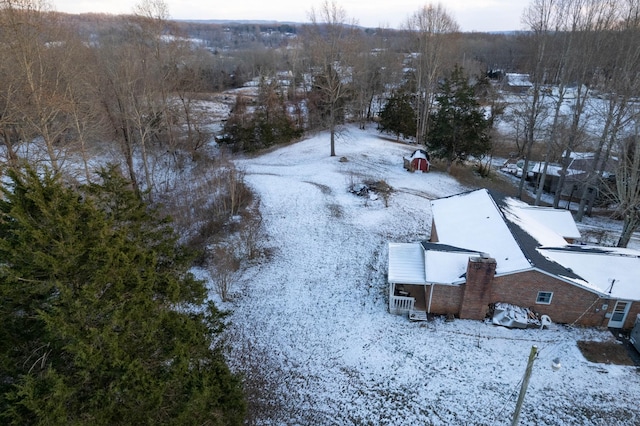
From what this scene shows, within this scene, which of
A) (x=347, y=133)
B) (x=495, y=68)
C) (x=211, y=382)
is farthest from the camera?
(x=495, y=68)

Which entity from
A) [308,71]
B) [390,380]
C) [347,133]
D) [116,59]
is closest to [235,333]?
[390,380]

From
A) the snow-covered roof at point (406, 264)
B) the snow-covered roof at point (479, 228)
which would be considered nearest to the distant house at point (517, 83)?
the snow-covered roof at point (479, 228)

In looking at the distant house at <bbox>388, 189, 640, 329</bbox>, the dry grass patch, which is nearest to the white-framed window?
the distant house at <bbox>388, 189, 640, 329</bbox>

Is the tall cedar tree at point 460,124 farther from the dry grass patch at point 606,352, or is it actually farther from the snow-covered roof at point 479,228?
the dry grass patch at point 606,352

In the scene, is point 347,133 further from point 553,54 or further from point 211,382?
point 211,382

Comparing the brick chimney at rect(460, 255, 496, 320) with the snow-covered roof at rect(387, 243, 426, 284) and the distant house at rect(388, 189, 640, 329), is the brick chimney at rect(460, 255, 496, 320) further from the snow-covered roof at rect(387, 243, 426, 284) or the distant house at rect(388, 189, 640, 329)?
the snow-covered roof at rect(387, 243, 426, 284)

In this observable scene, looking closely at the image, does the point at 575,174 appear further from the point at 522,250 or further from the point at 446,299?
the point at 446,299

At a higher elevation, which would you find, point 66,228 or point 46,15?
point 46,15
